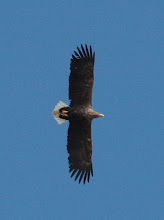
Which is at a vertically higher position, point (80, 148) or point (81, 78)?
point (81, 78)

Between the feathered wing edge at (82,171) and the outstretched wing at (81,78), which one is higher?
the outstretched wing at (81,78)

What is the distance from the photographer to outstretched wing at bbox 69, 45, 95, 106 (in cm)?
2120

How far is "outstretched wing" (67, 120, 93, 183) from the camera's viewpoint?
70.6 ft

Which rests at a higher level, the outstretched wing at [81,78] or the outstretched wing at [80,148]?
the outstretched wing at [81,78]

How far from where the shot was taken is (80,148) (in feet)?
71.1

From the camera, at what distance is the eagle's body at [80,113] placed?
21250 millimetres

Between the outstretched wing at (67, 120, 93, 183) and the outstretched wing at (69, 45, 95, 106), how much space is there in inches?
25.8

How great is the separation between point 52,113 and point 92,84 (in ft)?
4.63

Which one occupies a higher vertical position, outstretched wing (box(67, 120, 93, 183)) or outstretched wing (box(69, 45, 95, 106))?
outstretched wing (box(69, 45, 95, 106))

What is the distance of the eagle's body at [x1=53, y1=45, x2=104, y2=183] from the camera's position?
21.2 m

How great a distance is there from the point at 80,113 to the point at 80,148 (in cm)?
97

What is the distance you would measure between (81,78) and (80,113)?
97 cm

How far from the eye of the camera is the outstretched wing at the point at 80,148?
2152cm

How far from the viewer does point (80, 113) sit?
21.5 metres
